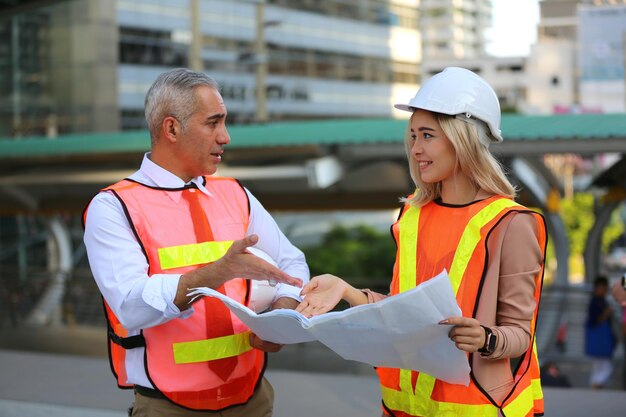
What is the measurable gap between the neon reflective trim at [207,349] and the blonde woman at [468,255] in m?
0.44

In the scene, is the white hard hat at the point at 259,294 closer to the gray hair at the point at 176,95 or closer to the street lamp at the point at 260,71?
the gray hair at the point at 176,95

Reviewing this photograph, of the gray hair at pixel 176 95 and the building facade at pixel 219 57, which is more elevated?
the building facade at pixel 219 57

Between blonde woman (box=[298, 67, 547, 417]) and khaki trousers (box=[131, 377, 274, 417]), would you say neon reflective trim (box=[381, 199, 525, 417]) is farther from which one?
khaki trousers (box=[131, 377, 274, 417])

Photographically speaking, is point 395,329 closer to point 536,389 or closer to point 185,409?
point 536,389

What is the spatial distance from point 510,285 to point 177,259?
97cm

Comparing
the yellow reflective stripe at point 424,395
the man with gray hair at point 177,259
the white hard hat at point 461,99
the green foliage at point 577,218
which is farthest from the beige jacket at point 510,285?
the green foliage at point 577,218

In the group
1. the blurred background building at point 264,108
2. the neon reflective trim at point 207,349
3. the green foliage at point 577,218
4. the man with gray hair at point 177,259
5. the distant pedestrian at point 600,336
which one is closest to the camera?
the man with gray hair at point 177,259

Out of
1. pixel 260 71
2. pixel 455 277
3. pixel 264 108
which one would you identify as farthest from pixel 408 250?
pixel 264 108

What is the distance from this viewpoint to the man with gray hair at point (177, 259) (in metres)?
2.68

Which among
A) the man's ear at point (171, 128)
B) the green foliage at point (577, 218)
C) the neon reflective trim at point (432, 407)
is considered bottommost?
the green foliage at point (577, 218)

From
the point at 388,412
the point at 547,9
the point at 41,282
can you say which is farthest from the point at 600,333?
the point at 547,9

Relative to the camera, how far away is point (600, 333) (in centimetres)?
1095

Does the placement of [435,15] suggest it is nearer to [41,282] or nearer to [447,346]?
[41,282]

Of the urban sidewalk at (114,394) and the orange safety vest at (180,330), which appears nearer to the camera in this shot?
the orange safety vest at (180,330)
